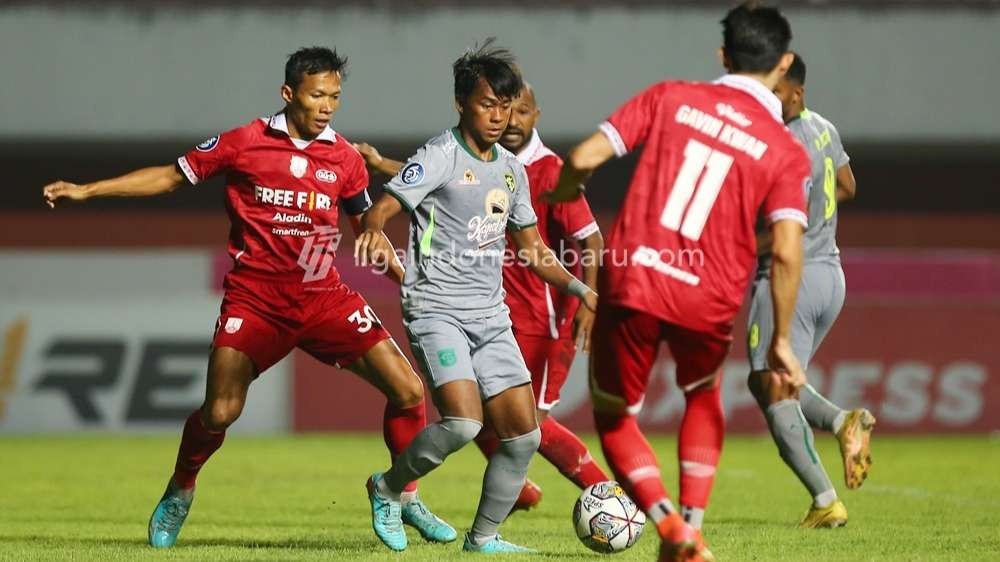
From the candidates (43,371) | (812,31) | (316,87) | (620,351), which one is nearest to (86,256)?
(43,371)

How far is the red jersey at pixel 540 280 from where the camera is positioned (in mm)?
8805

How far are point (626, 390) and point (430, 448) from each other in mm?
1337

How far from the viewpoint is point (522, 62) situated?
20.3m

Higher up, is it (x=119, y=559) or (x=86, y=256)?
(x=119, y=559)

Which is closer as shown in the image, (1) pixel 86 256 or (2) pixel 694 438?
(2) pixel 694 438

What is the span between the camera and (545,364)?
8.94 metres

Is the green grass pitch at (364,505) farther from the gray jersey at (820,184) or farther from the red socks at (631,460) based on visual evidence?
the gray jersey at (820,184)

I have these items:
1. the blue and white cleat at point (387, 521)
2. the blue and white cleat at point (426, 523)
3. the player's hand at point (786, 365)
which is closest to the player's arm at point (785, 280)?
the player's hand at point (786, 365)

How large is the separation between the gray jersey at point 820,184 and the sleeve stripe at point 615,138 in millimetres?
2654

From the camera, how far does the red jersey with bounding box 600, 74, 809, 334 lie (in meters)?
5.84

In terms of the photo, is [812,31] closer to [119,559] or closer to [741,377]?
[741,377]

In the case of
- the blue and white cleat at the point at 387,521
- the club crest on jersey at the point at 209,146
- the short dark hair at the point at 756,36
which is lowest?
the blue and white cleat at the point at 387,521

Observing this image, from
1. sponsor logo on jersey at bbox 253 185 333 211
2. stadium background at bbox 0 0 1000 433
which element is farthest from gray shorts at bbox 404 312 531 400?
stadium background at bbox 0 0 1000 433

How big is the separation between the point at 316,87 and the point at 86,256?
42.7 feet
